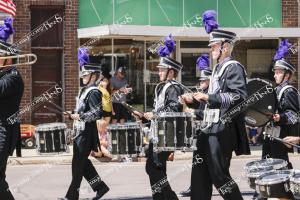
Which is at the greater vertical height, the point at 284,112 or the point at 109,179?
the point at 284,112

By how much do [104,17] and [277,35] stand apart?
4655 mm

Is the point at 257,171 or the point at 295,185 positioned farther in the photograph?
the point at 257,171

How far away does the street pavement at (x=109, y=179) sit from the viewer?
12715 millimetres

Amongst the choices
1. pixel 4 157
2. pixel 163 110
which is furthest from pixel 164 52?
pixel 4 157

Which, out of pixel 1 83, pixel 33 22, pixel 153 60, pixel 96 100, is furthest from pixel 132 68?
pixel 1 83

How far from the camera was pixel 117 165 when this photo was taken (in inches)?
701

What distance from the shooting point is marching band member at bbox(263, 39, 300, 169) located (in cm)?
1041

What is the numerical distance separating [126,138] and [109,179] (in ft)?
12.2

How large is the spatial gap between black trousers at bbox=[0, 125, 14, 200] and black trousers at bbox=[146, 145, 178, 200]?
207 centimetres

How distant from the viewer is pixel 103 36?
2188 cm

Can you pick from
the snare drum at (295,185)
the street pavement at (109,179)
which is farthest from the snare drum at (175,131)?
the street pavement at (109,179)

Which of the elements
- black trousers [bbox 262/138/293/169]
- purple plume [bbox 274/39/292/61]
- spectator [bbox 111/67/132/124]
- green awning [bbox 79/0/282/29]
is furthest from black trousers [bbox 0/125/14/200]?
green awning [bbox 79/0/282/29]

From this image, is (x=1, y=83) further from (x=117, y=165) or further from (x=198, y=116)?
(x=117, y=165)

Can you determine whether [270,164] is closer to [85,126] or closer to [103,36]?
[85,126]
